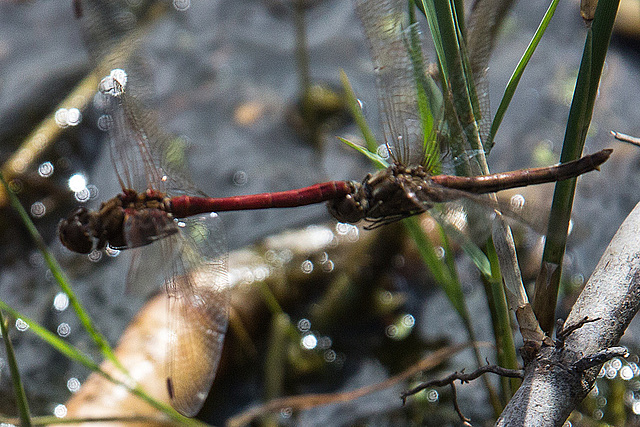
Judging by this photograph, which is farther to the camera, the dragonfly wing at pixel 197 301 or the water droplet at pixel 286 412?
the water droplet at pixel 286 412

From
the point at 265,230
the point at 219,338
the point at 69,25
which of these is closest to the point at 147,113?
the point at 219,338

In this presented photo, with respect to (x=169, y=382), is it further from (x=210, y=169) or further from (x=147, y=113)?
(x=210, y=169)

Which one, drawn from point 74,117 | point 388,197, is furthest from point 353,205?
point 74,117

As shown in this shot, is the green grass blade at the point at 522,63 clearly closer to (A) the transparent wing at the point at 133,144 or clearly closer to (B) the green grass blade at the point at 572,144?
(B) the green grass blade at the point at 572,144

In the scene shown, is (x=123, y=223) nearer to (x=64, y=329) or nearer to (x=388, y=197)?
(x=388, y=197)

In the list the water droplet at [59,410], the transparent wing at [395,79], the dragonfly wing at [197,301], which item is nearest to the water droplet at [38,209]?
the water droplet at [59,410]

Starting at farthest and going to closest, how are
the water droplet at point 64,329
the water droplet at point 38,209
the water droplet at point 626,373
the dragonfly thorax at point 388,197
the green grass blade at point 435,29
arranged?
1. the water droplet at point 38,209
2. the water droplet at point 64,329
3. the water droplet at point 626,373
4. the dragonfly thorax at point 388,197
5. the green grass blade at point 435,29
